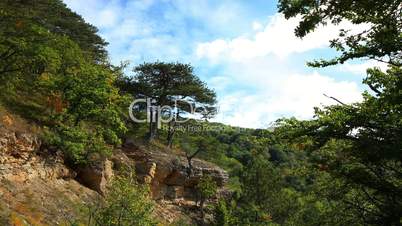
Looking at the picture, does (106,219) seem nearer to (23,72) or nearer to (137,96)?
(23,72)

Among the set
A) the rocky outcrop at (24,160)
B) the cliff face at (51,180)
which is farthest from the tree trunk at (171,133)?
the rocky outcrop at (24,160)

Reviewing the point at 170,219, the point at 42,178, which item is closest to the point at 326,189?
the point at 42,178

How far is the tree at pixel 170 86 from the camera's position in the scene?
43.8 meters

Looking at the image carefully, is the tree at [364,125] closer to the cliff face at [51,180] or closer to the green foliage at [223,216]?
the cliff face at [51,180]

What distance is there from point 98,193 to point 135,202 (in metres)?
14.9

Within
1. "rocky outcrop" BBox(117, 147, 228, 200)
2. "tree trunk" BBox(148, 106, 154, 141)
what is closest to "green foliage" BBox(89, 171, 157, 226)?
"rocky outcrop" BBox(117, 147, 228, 200)

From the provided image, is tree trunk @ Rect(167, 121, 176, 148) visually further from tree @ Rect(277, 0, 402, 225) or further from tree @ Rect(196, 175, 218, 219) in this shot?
tree @ Rect(277, 0, 402, 225)

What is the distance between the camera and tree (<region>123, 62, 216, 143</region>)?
43812 millimetres

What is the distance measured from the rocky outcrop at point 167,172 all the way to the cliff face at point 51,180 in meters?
0.10

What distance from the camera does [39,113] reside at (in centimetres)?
3203

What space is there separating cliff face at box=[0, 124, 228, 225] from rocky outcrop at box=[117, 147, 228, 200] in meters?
0.10

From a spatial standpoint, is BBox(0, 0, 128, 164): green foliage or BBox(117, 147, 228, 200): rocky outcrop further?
→ BBox(117, 147, 228, 200): rocky outcrop

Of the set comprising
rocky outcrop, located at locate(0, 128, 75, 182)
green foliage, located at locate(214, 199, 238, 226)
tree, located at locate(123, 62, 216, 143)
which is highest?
tree, located at locate(123, 62, 216, 143)

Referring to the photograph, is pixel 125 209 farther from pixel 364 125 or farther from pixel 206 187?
pixel 206 187
